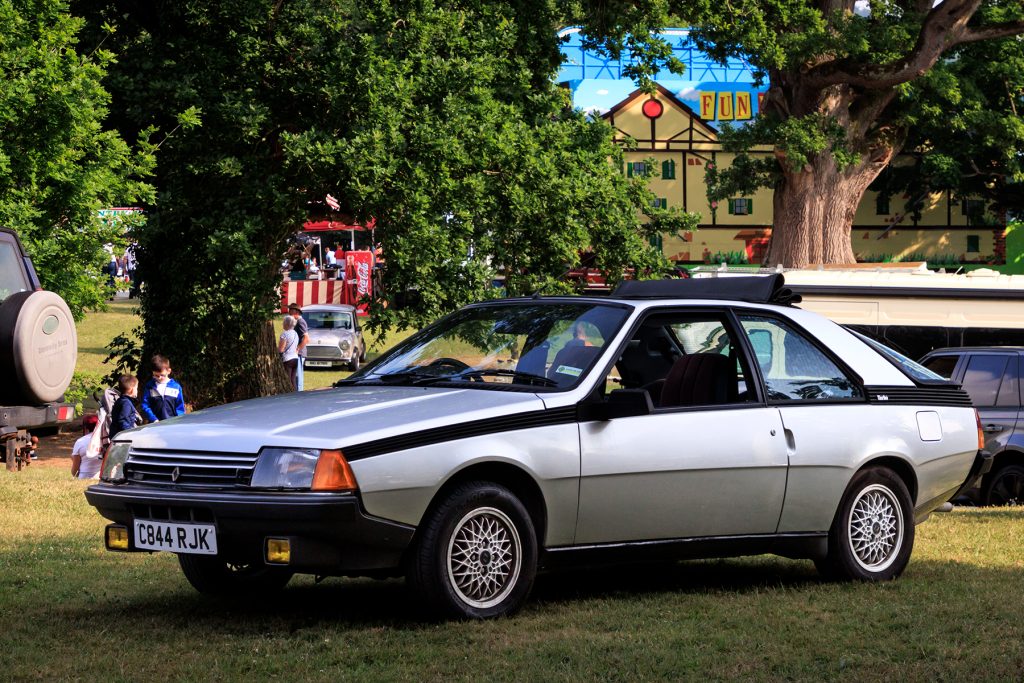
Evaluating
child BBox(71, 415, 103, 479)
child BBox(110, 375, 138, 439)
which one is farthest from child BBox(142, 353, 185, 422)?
child BBox(71, 415, 103, 479)

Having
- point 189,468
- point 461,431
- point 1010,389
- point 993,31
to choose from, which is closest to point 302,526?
point 189,468

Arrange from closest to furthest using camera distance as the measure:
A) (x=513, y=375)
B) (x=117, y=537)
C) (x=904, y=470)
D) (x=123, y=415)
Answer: (x=117, y=537), (x=513, y=375), (x=904, y=470), (x=123, y=415)

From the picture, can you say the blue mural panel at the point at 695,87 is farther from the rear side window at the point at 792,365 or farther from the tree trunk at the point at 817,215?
the rear side window at the point at 792,365

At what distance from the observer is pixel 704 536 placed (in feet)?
25.2

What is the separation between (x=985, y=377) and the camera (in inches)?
601

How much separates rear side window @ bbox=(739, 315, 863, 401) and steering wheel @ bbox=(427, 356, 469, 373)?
1578mm

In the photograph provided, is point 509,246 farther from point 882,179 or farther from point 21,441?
point 882,179

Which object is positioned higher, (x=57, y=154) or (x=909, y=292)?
(x=57, y=154)

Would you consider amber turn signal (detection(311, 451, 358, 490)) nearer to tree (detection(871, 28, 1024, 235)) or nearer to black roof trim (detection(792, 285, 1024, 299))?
black roof trim (detection(792, 285, 1024, 299))

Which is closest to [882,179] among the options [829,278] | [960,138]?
[960,138]

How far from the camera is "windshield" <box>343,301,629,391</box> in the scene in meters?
7.48

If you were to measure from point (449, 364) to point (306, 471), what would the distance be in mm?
1510

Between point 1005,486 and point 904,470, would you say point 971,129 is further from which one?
point 904,470

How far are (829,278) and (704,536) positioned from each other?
20.2 metres
